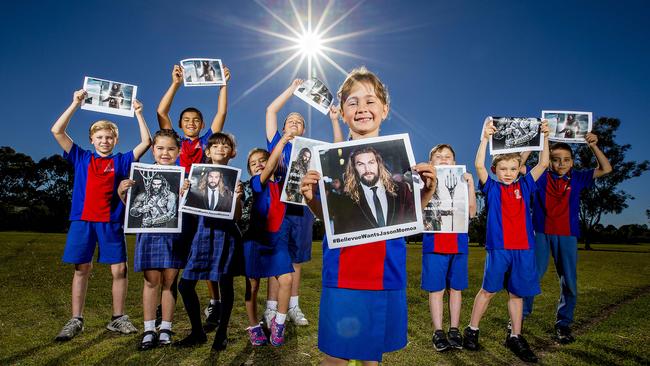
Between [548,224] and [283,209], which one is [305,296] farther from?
[548,224]

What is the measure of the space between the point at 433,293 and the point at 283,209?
2.03 meters

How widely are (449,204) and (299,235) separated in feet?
6.21

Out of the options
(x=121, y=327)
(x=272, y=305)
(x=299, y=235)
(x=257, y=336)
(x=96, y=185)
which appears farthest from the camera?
(x=299, y=235)

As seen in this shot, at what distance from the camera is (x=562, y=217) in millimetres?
5234

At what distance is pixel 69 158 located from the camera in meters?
4.90

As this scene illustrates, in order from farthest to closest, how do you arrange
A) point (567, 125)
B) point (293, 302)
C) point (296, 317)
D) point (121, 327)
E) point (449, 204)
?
point (293, 302)
point (296, 317)
point (567, 125)
point (121, 327)
point (449, 204)

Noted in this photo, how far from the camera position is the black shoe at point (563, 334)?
4.73 meters

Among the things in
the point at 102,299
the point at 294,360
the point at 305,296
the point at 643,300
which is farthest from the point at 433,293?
the point at 643,300

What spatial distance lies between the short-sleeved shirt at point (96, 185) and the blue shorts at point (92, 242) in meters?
0.09

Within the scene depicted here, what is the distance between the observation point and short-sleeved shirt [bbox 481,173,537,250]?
4449mm

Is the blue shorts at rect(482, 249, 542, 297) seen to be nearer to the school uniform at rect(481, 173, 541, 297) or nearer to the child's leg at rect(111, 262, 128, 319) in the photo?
the school uniform at rect(481, 173, 541, 297)

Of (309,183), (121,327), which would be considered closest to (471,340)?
(309,183)

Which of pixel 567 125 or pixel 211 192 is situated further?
pixel 567 125

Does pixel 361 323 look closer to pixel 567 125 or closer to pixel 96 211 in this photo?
pixel 96 211
